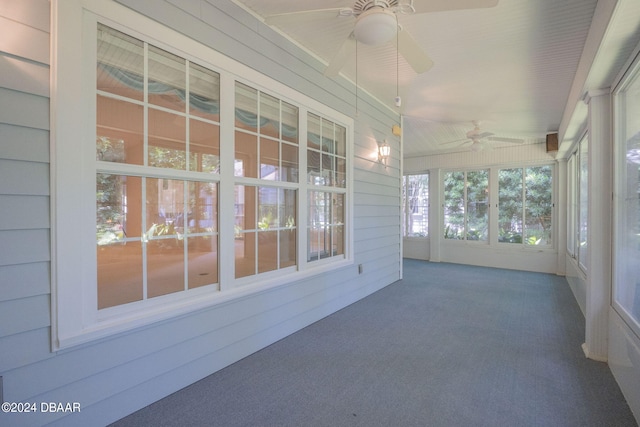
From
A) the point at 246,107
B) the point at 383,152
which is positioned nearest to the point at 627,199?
the point at 383,152

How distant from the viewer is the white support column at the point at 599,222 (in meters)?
2.50

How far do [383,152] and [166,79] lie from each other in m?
3.25

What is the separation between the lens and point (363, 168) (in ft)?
13.6

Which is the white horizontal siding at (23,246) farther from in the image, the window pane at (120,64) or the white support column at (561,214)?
the white support column at (561,214)

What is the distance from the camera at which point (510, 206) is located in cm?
653

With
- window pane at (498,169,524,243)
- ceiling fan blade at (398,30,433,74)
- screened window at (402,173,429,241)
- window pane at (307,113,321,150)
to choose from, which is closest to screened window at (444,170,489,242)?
window pane at (498,169,524,243)

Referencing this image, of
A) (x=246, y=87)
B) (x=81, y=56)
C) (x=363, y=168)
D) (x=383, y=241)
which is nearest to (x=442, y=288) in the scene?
(x=383, y=241)

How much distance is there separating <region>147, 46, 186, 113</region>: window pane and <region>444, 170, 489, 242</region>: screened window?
667cm

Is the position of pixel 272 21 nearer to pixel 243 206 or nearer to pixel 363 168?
pixel 243 206

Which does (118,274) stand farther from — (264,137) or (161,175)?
(264,137)

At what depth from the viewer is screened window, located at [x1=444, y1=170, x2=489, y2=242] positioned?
6.88 m

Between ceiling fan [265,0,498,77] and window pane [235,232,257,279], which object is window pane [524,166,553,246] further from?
window pane [235,232,257,279]

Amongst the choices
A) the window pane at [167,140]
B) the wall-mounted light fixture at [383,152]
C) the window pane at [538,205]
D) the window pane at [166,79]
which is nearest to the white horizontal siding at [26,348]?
the window pane at [167,140]

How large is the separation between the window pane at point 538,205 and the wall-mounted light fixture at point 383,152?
12.2 feet
